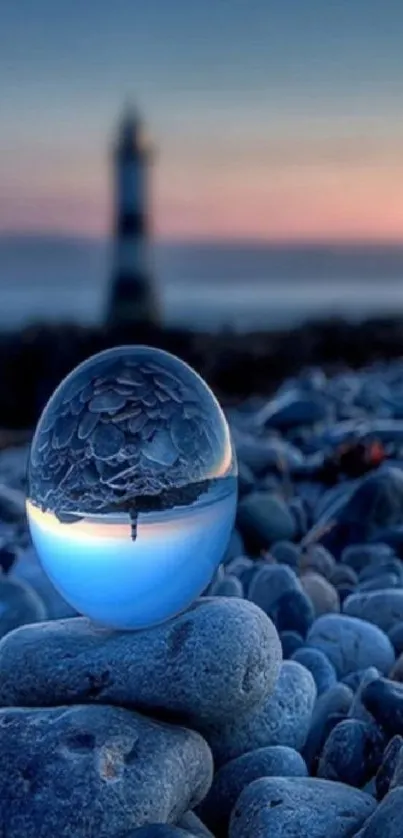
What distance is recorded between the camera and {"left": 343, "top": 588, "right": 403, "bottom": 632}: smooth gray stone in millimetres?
3525

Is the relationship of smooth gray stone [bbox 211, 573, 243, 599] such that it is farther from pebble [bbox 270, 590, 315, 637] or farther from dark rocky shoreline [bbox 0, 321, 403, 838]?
pebble [bbox 270, 590, 315, 637]

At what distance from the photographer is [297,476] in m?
6.55

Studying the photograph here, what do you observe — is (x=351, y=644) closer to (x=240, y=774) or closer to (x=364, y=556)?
(x=240, y=774)

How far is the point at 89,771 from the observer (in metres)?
2.06

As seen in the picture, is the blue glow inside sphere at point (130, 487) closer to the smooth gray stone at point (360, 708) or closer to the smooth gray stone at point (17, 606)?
the smooth gray stone at point (360, 708)

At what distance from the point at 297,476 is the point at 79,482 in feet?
Result: 14.3

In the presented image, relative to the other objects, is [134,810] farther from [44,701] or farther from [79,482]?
[79,482]

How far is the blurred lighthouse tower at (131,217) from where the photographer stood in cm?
2491

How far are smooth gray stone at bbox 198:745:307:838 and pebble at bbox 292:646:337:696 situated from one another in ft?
1.95

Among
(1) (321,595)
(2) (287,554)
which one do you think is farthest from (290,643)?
(2) (287,554)

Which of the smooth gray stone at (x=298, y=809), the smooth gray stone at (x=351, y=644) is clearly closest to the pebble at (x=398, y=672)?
the smooth gray stone at (x=351, y=644)

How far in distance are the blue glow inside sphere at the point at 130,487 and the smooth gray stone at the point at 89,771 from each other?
24cm

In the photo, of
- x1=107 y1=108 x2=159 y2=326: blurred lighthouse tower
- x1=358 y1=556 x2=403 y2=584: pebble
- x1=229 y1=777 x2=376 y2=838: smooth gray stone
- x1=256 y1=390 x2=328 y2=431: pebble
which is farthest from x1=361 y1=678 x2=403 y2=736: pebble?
x1=107 y1=108 x2=159 y2=326: blurred lighthouse tower

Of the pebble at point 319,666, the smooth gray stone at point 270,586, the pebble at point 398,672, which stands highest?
the pebble at point 398,672
